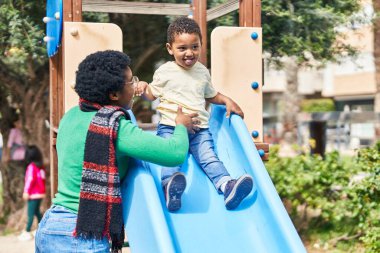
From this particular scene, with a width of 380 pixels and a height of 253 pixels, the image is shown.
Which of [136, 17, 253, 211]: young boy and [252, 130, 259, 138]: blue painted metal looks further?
[252, 130, 259, 138]: blue painted metal

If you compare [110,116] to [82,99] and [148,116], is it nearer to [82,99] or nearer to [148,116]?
[82,99]

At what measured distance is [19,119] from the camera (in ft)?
27.8

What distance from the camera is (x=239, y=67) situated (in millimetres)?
4348

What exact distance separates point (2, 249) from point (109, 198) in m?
4.97

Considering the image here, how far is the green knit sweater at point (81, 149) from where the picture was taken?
7.82ft

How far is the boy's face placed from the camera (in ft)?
11.2

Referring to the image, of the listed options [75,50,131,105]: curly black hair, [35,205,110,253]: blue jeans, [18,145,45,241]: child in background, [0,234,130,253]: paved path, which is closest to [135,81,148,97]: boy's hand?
[75,50,131,105]: curly black hair

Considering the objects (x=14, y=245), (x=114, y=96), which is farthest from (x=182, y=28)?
(x=14, y=245)

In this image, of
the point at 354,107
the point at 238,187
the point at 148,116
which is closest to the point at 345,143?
the point at 354,107

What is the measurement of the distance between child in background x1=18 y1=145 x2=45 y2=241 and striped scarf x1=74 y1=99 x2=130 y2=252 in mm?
5143

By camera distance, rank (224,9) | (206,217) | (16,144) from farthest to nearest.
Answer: (16,144) → (224,9) → (206,217)

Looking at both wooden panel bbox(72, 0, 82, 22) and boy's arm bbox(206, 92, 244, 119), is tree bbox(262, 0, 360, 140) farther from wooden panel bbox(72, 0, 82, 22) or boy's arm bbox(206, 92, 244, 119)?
wooden panel bbox(72, 0, 82, 22)

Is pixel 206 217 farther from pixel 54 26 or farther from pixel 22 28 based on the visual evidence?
pixel 22 28

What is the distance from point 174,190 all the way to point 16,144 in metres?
5.83
